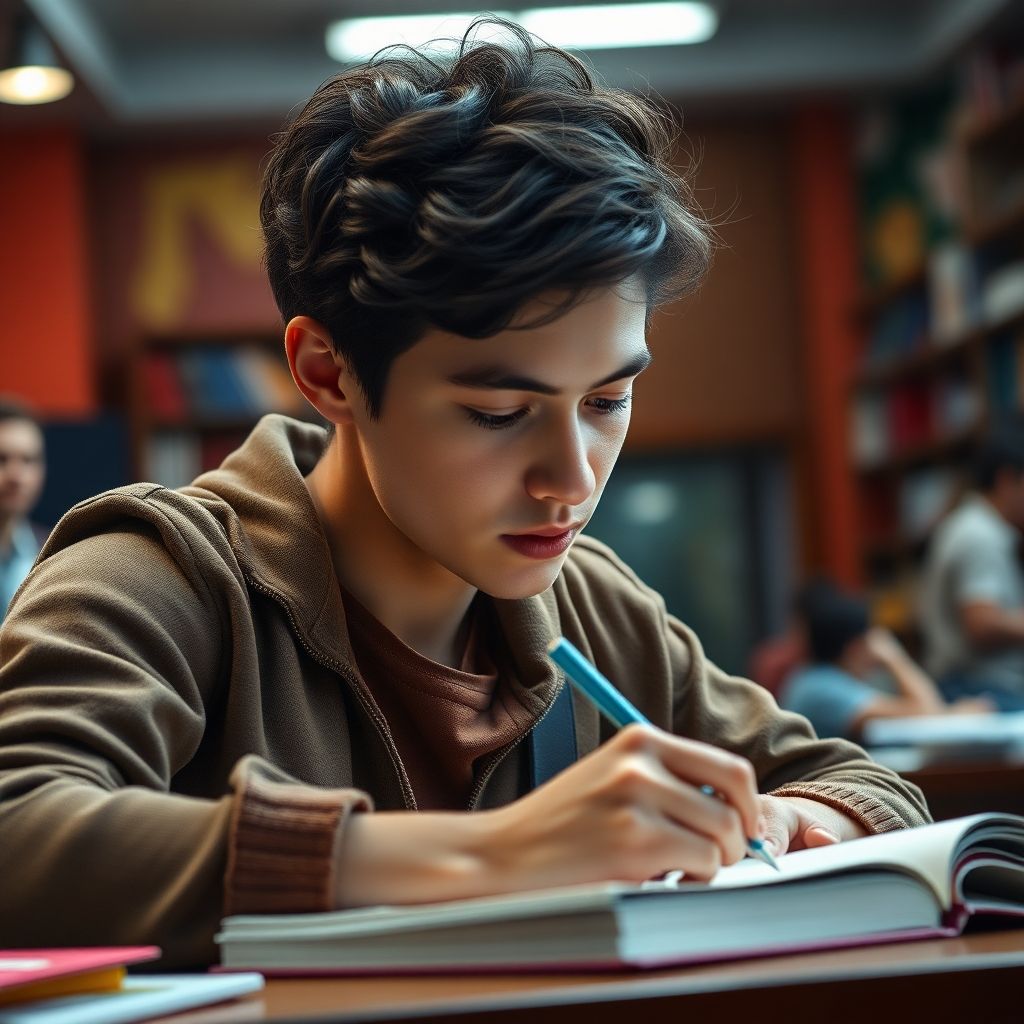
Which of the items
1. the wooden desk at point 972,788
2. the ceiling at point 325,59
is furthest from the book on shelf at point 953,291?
the wooden desk at point 972,788

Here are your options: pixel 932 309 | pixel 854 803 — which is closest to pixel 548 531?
pixel 854 803

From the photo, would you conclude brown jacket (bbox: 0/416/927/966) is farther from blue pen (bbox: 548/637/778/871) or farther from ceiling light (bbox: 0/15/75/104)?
ceiling light (bbox: 0/15/75/104)

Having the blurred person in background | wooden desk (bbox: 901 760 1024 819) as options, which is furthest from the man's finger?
the blurred person in background

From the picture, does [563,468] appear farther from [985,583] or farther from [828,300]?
[828,300]

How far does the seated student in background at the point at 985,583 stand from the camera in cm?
422

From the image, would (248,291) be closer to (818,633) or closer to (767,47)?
(767,47)

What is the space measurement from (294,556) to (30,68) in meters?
4.53

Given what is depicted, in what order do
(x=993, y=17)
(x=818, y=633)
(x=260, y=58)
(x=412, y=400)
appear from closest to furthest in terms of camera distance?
(x=412, y=400)
(x=818, y=633)
(x=993, y=17)
(x=260, y=58)

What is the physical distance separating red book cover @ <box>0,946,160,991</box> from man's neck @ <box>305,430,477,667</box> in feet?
1.74

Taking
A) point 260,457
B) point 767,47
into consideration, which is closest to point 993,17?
point 767,47

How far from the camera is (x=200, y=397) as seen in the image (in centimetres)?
624

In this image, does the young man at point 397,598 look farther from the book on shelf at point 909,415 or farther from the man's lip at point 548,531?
the book on shelf at point 909,415

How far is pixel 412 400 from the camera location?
1.06 m

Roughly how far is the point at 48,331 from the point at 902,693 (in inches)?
148
